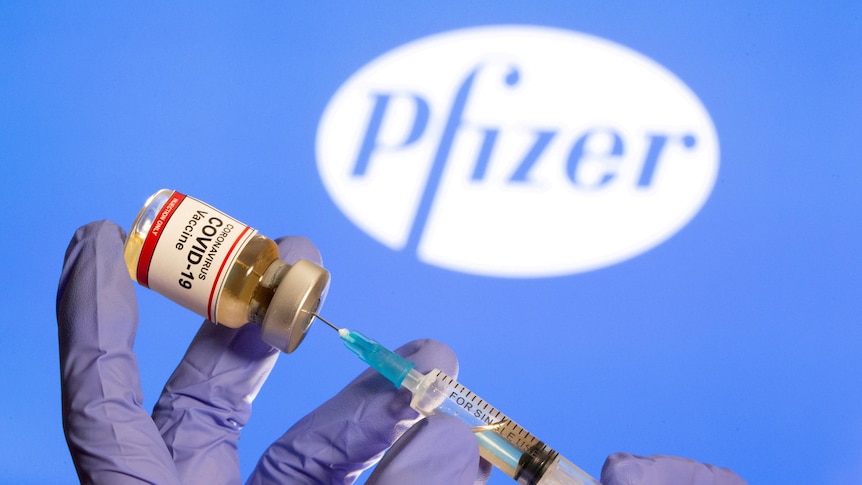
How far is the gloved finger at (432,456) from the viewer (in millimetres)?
895

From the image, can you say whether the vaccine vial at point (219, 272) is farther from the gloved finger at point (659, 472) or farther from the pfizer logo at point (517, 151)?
the pfizer logo at point (517, 151)

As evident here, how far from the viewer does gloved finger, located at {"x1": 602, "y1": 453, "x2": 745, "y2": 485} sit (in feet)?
3.40

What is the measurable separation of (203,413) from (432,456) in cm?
39

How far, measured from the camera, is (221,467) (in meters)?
1.11

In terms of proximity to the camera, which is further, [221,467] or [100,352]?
[221,467]

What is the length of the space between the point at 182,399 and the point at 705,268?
1108mm

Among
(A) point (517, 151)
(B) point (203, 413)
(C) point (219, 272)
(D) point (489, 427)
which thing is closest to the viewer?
(C) point (219, 272)

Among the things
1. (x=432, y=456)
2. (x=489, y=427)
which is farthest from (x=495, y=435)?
(x=432, y=456)

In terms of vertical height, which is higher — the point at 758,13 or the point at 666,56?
the point at 758,13

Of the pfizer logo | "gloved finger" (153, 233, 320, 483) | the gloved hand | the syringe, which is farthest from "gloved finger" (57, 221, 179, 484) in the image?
the pfizer logo

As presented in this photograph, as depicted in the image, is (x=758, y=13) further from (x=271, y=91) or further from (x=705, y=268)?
(x=271, y=91)

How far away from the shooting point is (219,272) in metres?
0.89

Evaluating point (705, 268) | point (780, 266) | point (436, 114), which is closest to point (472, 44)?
point (436, 114)

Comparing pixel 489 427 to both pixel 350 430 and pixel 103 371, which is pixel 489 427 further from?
pixel 103 371
